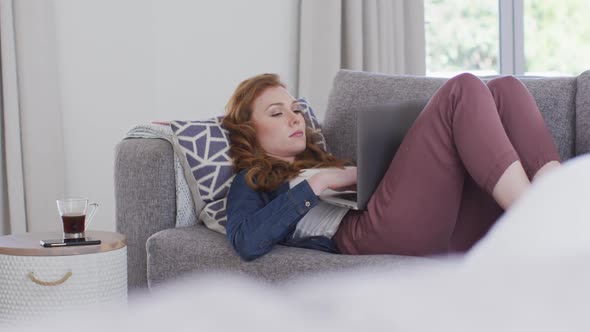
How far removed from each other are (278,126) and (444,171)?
1.78 feet

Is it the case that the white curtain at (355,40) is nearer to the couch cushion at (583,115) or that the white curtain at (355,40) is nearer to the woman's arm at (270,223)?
the couch cushion at (583,115)

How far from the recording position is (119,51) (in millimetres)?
3268

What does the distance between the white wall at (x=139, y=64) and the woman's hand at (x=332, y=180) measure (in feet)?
5.24

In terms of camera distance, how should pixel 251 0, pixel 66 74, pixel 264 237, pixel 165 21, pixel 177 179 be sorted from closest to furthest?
pixel 264 237
pixel 177 179
pixel 66 74
pixel 165 21
pixel 251 0

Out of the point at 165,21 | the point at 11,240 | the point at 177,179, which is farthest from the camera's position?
the point at 165,21

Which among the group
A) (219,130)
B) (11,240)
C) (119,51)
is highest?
(119,51)

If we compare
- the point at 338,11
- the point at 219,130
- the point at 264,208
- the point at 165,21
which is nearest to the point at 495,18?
the point at 338,11

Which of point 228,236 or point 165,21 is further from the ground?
point 165,21

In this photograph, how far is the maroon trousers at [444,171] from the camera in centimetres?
173

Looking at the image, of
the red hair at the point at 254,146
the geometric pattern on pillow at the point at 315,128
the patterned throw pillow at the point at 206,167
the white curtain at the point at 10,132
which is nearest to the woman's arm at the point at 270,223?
the red hair at the point at 254,146

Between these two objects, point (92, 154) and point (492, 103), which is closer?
point (492, 103)

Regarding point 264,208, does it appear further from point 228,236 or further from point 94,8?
point 94,8

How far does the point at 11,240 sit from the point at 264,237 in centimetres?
66

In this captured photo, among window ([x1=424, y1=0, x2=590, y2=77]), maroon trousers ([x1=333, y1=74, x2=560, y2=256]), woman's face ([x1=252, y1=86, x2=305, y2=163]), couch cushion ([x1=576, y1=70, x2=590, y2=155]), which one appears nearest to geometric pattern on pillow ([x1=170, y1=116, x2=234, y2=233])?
woman's face ([x1=252, y1=86, x2=305, y2=163])
